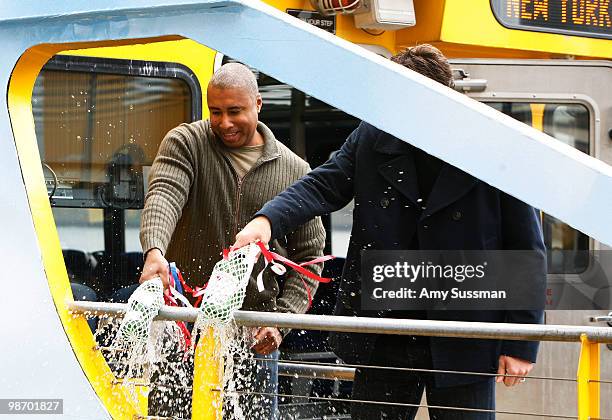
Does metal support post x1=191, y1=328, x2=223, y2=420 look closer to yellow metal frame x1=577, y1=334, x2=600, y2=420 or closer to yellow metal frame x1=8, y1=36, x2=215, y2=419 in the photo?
yellow metal frame x1=8, y1=36, x2=215, y2=419

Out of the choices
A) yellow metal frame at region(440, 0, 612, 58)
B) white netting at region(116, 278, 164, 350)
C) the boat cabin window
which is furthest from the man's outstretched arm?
yellow metal frame at region(440, 0, 612, 58)

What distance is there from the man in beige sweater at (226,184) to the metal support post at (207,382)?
3.84 ft

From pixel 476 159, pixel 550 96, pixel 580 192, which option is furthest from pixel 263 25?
pixel 550 96

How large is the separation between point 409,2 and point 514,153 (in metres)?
3.52

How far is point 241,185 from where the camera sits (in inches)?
161

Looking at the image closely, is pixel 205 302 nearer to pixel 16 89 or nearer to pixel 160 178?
pixel 16 89

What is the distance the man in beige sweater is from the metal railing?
1.18 metres

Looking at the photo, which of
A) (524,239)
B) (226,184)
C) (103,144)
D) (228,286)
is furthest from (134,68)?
(228,286)

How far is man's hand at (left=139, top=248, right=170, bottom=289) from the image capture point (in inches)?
134

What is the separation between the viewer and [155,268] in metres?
3.45

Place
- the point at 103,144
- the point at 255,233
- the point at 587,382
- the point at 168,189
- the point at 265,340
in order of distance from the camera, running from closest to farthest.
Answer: the point at 587,382 → the point at 255,233 → the point at 265,340 → the point at 168,189 → the point at 103,144

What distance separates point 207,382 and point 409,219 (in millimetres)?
988

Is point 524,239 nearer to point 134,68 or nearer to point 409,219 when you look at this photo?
point 409,219

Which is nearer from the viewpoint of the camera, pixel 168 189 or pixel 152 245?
pixel 152 245
